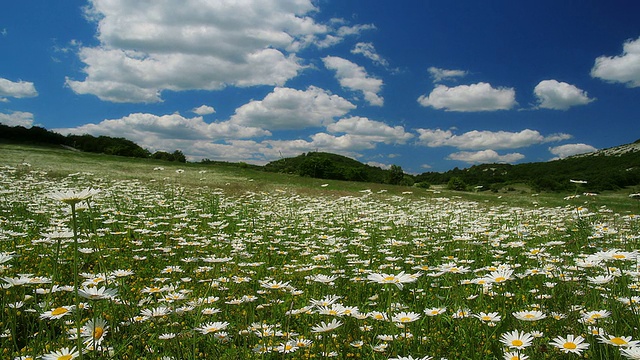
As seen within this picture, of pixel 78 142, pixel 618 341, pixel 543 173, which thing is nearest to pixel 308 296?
pixel 618 341

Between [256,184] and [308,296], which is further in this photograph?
[256,184]

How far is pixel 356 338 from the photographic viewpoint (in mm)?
3125

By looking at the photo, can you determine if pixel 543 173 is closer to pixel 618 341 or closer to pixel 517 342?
pixel 618 341

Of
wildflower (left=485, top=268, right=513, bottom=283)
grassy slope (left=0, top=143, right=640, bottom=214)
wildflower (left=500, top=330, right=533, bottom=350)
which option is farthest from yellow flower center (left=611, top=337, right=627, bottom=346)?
grassy slope (left=0, top=143, right=640, bottom=214)

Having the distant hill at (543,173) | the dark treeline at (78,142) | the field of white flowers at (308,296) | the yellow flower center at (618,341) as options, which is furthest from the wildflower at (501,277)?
the dark treeline at (78,142)

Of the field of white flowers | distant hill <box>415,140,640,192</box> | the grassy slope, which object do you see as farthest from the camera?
distant hill <box>415,140,640,192</box>

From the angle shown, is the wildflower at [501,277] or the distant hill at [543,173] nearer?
the wildflower at [501,277]

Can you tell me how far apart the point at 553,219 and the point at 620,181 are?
26930 millimetres

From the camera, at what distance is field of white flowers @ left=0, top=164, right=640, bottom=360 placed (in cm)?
232

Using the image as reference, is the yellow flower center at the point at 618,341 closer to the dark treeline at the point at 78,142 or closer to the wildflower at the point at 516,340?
the wildflower at the point at 516,340

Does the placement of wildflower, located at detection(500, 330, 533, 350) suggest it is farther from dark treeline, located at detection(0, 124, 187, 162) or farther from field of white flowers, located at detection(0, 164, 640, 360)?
dark treeline, located at detection(0, 124, 187, 162)

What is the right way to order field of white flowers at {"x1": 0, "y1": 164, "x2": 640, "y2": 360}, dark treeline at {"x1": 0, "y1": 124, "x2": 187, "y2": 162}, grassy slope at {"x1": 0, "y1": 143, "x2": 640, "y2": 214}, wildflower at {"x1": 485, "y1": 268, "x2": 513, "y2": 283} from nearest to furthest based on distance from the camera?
1. field of white flowers at {"x1": 0, "y1": 164, "x2": 640, "y2": 360}
2. wildflower at {"x1": 485, "y1": 268, "x2": 513, "y2": 283}
3. grassy slope at {"x1": 0, "y1": 143, "x2": 640, "y2": 214}
4. dark treeline at {"x1": 0, "y1": 124, "x2": 187, "y2": 162}

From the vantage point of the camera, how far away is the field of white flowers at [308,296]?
2320 mm

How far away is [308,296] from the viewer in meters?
4.23
